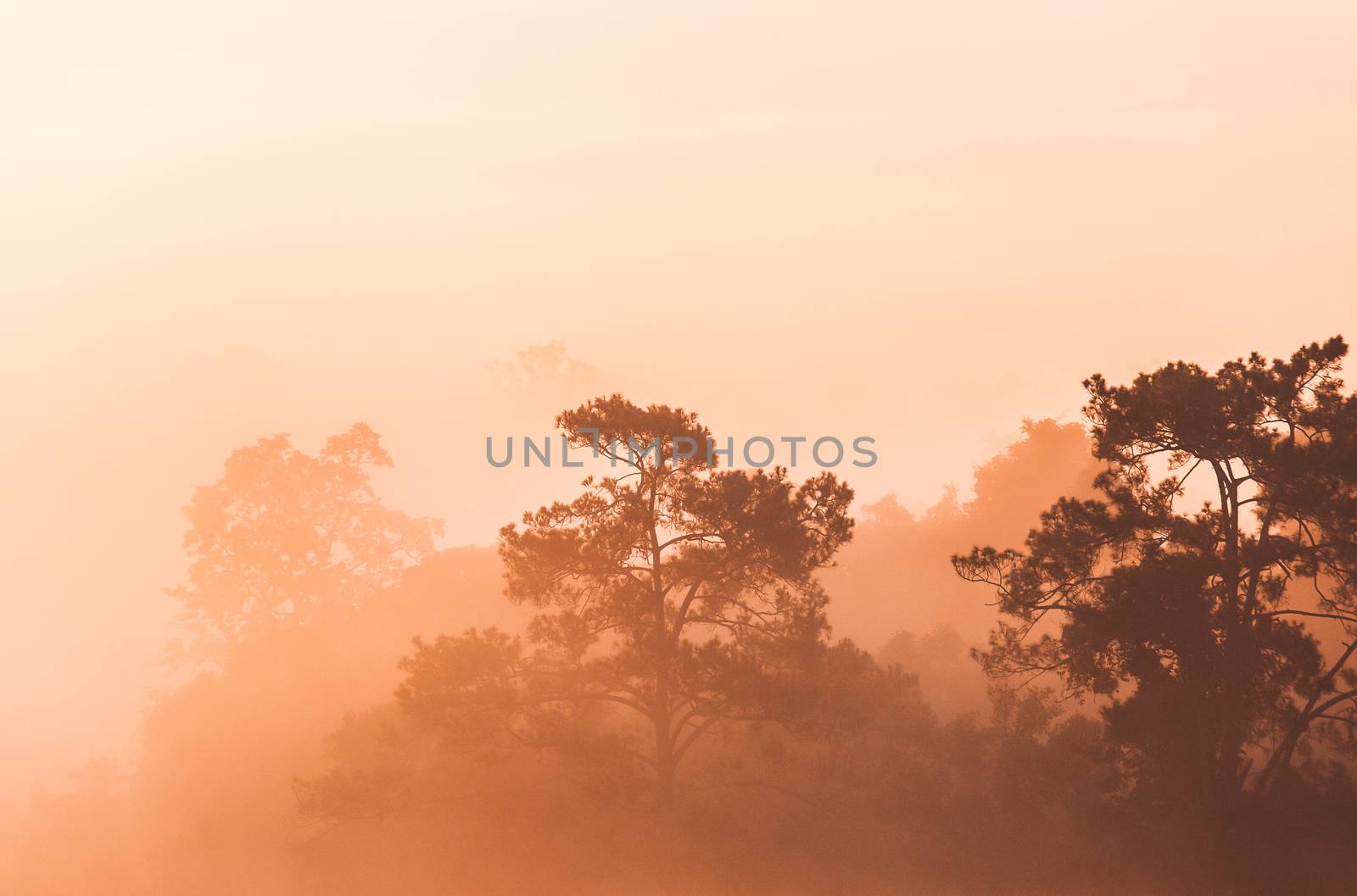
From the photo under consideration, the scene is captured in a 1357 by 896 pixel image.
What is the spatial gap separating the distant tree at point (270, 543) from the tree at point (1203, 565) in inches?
1440

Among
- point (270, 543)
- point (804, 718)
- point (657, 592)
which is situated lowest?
point (804, 718)

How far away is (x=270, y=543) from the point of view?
5062 cm

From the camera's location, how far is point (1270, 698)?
2178cm

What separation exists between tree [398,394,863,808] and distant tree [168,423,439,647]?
24.1 m

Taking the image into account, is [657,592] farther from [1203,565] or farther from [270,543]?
[270,543]

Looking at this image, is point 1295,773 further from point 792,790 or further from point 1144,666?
point 792,790

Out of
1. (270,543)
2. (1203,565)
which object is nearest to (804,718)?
(1203,565)

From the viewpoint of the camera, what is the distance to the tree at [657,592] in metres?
27.7

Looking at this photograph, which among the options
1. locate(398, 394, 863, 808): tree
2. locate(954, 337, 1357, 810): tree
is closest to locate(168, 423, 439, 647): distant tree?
locate(398, 394, 863, 808): tree

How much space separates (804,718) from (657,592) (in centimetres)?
493

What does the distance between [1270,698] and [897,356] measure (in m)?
175

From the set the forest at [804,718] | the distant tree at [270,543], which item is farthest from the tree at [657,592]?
the distant tree at [270,543]

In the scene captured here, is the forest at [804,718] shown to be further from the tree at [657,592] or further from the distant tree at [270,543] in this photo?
the distant tree at [270,543]

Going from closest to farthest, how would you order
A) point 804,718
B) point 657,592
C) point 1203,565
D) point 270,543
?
point 1203,565
point 804,718
point 657,592
point 270,543
